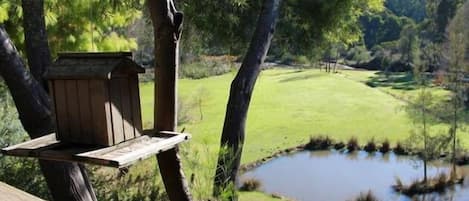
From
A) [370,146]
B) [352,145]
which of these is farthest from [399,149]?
[352,145]

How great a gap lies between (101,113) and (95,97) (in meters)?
0.05

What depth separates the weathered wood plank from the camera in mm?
1325

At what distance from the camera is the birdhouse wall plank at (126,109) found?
1.34 meters

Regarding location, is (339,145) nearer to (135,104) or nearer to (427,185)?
(427,185)

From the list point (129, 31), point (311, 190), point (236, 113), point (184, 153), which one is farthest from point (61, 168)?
point (129, 31)

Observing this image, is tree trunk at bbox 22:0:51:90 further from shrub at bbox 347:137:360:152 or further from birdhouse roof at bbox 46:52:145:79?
shrub at bbox 347:137:360:152

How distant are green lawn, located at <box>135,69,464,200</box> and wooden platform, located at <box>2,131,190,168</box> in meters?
8.20

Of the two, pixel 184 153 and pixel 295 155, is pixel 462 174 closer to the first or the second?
pixel 295 155

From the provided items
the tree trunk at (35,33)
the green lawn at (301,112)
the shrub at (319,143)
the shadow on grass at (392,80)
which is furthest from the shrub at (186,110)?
the tree trunk at (35,33)

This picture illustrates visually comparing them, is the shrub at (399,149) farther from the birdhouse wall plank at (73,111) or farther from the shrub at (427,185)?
the birdhouse wall plank at (73,111)

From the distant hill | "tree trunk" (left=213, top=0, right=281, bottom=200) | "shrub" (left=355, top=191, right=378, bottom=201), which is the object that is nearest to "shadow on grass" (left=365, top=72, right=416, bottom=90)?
the distant hill

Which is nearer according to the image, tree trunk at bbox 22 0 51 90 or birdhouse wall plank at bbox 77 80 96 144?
birdhouse wall plank at bbox 77 80 96 144

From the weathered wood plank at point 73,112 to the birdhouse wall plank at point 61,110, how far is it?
0.01 metres

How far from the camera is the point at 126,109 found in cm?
137
